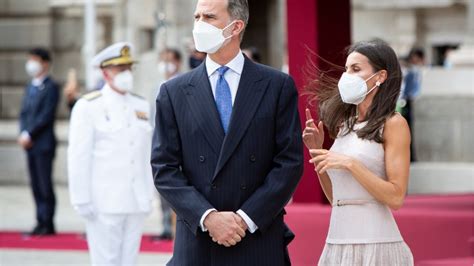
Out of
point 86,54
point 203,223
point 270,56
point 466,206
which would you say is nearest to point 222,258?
point 203,223

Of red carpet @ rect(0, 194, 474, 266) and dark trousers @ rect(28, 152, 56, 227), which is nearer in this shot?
red carpet @ rect(0, 194, 474, 266)

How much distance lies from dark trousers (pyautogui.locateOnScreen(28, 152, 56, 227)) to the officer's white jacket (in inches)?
206

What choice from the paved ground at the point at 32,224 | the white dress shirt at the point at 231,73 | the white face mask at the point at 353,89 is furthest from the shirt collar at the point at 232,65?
the paved ground at the point at 32,224

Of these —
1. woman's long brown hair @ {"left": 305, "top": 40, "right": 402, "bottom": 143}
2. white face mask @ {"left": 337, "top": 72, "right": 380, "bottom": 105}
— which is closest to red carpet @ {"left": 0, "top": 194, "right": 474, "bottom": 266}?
woman's long brown hair @ {"left": 305, "top": 40, "right": 402, "bottom": 143}

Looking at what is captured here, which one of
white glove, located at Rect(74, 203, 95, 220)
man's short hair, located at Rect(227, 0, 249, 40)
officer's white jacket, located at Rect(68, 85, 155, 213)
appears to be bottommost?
white glove, located at Rect(74, 203, 95, 220)

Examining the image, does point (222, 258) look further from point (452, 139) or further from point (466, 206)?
point (452, 139)

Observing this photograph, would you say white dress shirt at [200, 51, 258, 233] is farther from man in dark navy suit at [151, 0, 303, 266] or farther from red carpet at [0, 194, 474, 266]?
red carpet at [0, 194, 474, 266]

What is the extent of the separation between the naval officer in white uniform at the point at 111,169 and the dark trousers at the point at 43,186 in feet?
17.2

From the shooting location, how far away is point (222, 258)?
6012mm

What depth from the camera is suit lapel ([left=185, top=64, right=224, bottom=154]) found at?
19.7ft

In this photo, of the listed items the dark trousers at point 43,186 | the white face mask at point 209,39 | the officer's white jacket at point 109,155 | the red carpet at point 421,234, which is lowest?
the dark trousers at point 43,186

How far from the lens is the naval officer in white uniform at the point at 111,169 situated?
28.8 ft

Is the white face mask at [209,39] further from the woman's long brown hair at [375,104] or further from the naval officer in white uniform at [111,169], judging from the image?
the naval officer in white uniform at [111,169]

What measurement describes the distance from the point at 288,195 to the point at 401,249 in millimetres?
563
